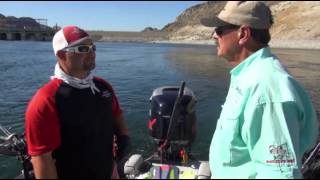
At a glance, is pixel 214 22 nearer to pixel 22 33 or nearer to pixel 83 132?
pixel 83 132

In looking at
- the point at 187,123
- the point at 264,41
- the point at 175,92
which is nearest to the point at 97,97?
the point at 264,41

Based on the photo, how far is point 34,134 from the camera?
107 inches

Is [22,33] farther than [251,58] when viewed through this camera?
Yes

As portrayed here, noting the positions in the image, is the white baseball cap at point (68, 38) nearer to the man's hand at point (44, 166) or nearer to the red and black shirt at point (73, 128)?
the red and black shirt at point (73, 128)

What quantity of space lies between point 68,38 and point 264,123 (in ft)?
4.93

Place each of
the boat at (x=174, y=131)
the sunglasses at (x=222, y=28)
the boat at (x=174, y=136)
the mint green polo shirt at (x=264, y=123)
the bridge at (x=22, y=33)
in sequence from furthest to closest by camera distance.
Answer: the bridge at (x=22, y=33)
the boat at (x=174, y=131)
the boat at (x=174, y=136)
the sunglasses at (x=222, y=28)
the mint green polo shirt at (x=264, y=123)

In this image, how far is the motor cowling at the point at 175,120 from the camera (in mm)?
5641

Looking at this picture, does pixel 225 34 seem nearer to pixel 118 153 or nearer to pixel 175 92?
pixel 118 153

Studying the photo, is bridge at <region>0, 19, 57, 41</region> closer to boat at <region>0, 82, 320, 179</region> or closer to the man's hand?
boat at <region>0, 82, 320, 179</region>

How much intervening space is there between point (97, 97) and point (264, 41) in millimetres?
1238

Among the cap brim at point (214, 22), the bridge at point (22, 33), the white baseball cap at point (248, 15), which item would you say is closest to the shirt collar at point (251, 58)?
the white baseball cap at point (248, 15)

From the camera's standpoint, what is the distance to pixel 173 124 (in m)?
5.49

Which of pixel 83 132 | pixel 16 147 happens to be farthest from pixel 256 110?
pixel 16 147

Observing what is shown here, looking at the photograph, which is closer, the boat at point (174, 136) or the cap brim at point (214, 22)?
the cap brim at point (214, 22)
